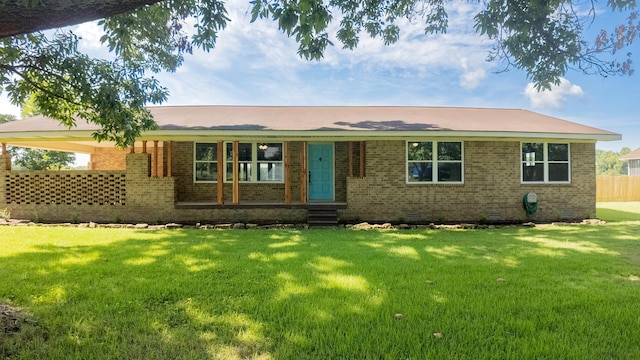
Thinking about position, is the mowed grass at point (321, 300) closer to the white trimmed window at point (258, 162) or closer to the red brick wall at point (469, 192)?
the red brick wall at point (469, 192)

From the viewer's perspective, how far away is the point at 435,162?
12047 mm

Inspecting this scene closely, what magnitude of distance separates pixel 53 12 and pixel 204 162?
10988 millimetres

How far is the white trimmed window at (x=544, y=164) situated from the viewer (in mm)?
12344

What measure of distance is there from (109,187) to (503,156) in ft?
43.8

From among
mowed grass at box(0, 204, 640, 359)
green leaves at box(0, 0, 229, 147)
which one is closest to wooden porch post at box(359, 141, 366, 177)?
mowed grass at box(0, 204, 640, 359)

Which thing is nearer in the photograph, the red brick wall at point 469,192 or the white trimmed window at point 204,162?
the red brick wall at point 469,192

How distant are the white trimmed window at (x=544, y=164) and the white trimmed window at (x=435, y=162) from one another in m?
2.37

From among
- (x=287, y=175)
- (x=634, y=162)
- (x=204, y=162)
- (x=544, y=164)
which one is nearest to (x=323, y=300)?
(x=287, y=175)

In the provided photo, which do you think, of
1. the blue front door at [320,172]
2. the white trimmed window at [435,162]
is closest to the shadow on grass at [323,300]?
the white trimmed window at [435,162]

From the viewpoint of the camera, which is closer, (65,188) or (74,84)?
(74,84)

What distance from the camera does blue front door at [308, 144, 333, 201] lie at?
1319 cm

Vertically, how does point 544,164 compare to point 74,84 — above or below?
below

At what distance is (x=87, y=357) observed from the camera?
9.52ft

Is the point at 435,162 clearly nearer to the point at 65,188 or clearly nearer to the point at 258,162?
the point at 258,162
